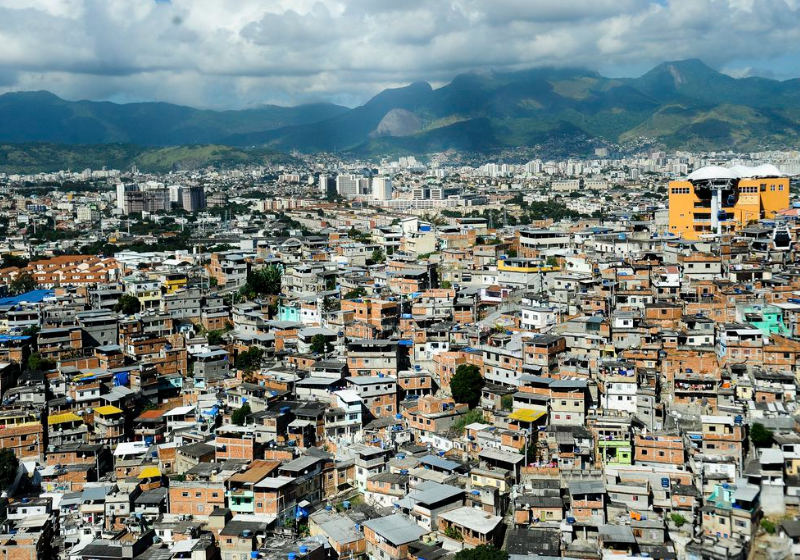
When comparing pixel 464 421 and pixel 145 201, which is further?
pixel 145 201

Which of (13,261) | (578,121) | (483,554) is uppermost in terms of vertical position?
(578,121)

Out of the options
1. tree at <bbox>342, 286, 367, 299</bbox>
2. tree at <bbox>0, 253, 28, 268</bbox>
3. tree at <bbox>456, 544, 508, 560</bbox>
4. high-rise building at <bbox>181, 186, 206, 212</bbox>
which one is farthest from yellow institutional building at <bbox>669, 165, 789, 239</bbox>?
high-rise building at <bbox>181, 186, 206, 212</bbox>

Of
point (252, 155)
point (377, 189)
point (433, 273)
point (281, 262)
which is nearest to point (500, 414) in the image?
point (433, 273)

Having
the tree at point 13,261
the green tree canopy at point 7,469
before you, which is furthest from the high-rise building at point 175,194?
the green tree canopy at point 7,469

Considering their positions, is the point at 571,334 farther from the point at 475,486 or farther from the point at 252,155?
the point at 252,155

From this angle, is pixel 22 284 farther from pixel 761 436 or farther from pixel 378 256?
pixel 761 436

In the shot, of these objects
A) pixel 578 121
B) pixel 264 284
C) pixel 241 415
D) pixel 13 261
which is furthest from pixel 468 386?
pixel 578 121

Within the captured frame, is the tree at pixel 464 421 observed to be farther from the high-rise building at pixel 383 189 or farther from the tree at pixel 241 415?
the high-rise building at pixel 383 189

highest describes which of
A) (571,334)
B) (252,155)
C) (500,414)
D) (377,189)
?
(252,155)
